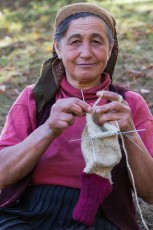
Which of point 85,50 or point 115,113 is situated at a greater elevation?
point 85,50

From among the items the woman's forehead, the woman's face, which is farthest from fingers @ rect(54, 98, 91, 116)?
the woman's forehead

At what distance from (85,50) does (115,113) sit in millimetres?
481

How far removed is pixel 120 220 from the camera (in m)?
2.51

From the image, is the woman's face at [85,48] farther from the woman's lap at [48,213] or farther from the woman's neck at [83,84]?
the woman's lap at [48,213]

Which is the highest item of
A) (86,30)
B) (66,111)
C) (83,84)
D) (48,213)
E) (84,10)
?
(84,10)

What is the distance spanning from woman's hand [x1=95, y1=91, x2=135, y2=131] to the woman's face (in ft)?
1.24

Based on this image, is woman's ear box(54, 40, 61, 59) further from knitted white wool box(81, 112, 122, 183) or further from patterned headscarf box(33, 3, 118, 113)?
knitted white wool box(81, 112, 122, 183)

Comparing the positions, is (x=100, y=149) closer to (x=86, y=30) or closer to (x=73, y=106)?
(x=73, y=106)

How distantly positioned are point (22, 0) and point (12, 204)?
7472 millimetres

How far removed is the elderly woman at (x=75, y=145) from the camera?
7.47ft

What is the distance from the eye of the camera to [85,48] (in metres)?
2.56

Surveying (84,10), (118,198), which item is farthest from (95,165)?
(84,10)

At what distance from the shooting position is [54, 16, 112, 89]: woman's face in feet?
8.42

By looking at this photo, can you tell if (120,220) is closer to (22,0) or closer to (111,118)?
(111,118)
